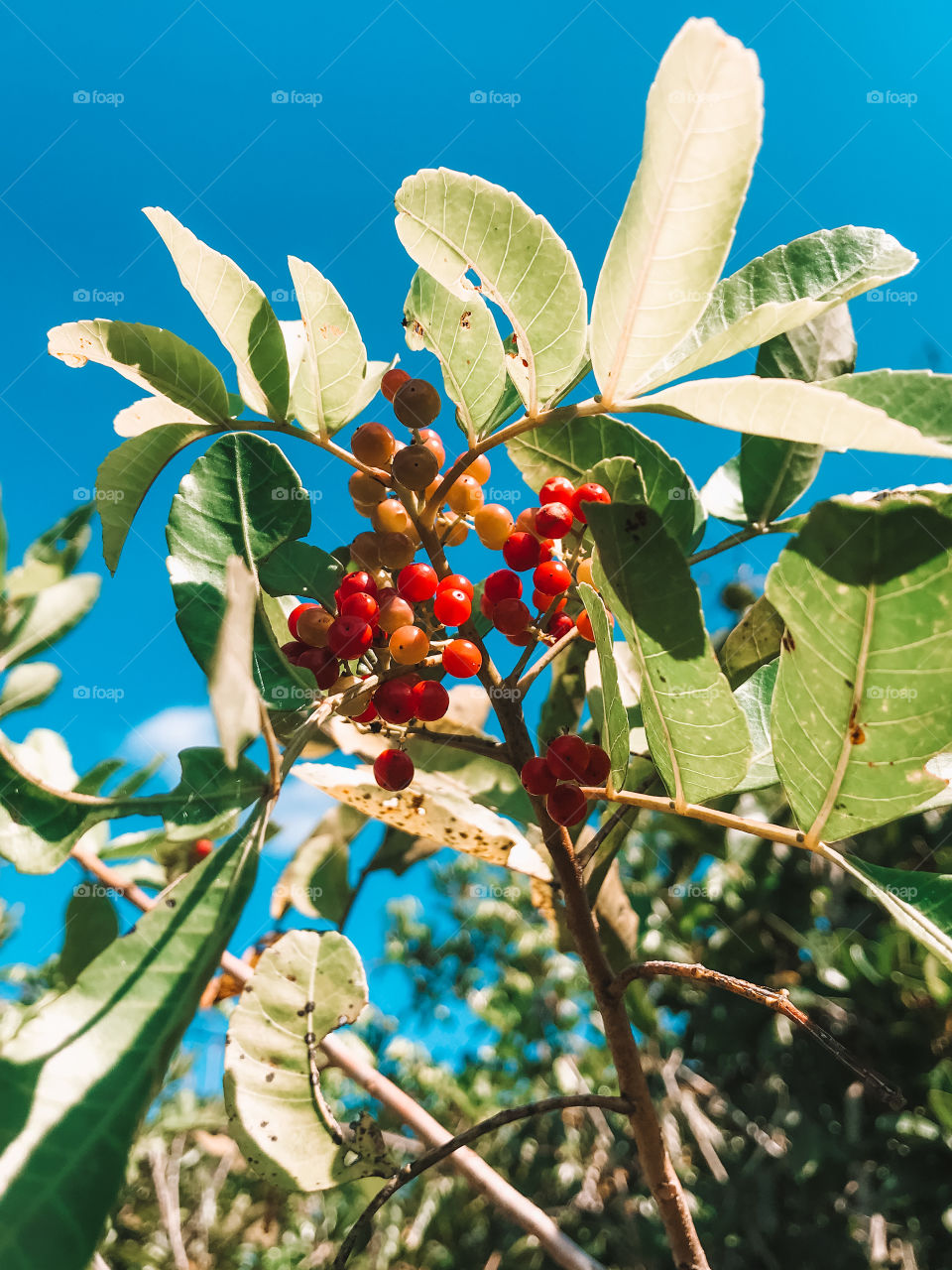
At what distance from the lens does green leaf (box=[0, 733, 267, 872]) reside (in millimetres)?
780

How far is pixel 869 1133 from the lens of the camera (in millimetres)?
2406

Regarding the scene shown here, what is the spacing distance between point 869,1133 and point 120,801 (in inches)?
97.6

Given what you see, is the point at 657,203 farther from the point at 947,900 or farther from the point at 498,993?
the point at 498,993

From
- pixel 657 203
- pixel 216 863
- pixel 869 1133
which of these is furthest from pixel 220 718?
pixel 869 1133

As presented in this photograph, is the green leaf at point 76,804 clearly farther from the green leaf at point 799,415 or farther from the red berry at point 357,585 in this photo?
the green leaf at point 799,415

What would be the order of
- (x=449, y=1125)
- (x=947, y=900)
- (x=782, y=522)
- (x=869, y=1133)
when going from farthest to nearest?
(x=449, y=1125)
(x=869, y=1133)
(x=782, y=522)
(x=947, y=900)

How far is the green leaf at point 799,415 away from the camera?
635 mm

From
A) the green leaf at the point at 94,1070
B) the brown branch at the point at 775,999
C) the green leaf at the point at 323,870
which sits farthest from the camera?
the green leaf at the point at 323,870

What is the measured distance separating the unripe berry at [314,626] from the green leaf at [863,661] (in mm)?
481

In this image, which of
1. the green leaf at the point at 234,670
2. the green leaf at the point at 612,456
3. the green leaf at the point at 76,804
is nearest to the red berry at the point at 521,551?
the green leaf at the point at 612,456

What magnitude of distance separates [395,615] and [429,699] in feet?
0.36

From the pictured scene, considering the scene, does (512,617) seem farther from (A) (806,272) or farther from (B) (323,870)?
(B) (323,870)

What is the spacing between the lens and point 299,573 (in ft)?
3.45

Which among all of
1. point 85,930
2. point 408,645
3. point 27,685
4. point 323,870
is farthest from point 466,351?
point 323,870
